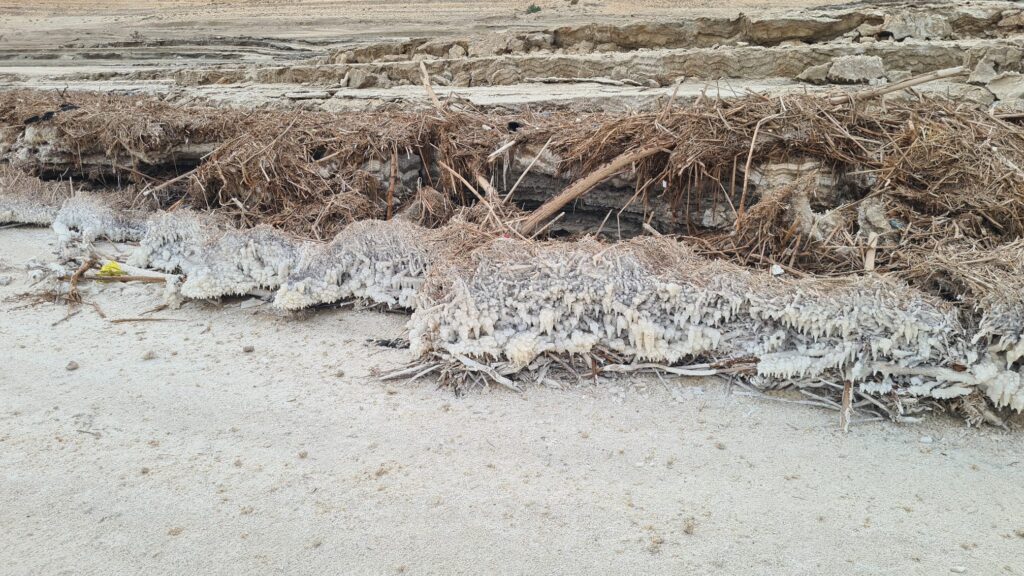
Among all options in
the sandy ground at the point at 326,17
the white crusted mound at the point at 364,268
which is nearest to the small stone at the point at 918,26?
the white crusted mound at the point at 364,268

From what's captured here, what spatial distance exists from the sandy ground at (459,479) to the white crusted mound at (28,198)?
10.1 feet

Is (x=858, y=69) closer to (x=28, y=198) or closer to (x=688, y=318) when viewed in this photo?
(x=688, y=318)

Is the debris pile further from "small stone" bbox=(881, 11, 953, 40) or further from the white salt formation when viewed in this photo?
"small stone" bbox=(881, 11, 953, 40)

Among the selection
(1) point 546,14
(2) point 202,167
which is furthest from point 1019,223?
(1) point 546,14

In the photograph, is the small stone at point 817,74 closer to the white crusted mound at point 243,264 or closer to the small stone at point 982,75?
the small stone at point 982,75

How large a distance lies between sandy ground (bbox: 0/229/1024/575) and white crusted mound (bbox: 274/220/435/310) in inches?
21.6

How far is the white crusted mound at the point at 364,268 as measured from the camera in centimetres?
390

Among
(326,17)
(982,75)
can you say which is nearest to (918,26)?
(982,75)

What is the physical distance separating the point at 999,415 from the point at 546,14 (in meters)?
13.2

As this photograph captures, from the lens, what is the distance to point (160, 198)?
5777 mm

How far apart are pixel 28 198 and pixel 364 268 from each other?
4.03 meters

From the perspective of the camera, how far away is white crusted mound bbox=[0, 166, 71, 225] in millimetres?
5922

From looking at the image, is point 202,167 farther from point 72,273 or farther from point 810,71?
point 810,71

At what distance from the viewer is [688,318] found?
10.4ft
